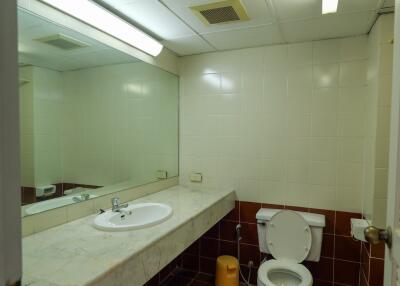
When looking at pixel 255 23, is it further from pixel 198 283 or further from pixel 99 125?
pixel 198 283

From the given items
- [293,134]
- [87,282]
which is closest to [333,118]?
[293,134]

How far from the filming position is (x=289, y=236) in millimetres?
2127

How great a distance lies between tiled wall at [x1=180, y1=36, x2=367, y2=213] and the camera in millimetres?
2156

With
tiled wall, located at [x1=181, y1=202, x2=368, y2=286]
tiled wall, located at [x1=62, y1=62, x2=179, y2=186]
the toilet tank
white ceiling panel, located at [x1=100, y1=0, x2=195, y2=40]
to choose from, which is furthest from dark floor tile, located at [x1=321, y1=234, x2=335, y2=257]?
white ceiling panel, located at [x1=100, y1=0, x2=195, y2=40]

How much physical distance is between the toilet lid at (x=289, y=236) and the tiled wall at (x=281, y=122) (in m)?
0.23

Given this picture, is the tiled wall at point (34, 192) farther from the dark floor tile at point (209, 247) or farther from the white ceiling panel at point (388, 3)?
the white ceiling panel at point (388, 3)

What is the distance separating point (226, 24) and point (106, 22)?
0.82m

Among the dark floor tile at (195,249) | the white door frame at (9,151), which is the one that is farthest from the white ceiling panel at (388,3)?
the dark floor tile at (195,249)

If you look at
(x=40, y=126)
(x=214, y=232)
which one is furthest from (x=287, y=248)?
(x=40, y=126)

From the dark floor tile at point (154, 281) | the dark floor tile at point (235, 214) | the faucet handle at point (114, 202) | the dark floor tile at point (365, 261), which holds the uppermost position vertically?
the faucet handle at point (114, 202)

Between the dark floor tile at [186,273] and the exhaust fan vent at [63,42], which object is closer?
the exhaust fan vent at [63,42]

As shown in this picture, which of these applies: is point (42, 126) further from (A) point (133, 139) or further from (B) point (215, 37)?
(B) point (215, 37)

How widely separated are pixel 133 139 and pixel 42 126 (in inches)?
A: 33.9

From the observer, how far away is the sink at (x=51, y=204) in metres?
1.44
